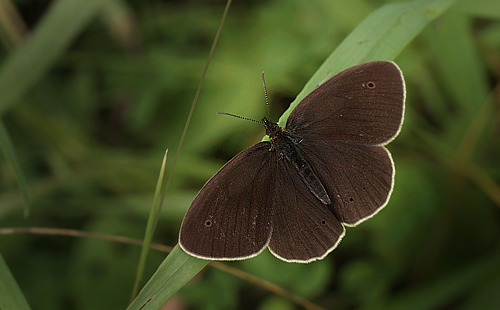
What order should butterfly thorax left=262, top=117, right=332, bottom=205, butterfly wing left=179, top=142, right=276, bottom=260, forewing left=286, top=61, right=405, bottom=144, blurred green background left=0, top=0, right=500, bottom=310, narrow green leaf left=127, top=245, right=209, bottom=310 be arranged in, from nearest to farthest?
narrow green leaf left=127, top=245, right=209, bottom=310 < butterfly wing left=179, top=142, right=276, bottom=260 < forewing left=286, top=61, right=405, bottom=144 < butterfly thorax left=262, top=117, right=332, bottom=205 < blurred green background left=0, top=0, right=500, bottom=310

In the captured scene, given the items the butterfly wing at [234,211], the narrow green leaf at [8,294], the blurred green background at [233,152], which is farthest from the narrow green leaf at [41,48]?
the butterfly wing at [234,211]

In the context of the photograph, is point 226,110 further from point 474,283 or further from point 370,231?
point 474,283

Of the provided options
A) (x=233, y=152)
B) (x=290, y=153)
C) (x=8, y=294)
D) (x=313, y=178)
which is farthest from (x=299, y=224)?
(x=8, y=294)

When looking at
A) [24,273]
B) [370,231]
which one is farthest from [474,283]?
[24,273]

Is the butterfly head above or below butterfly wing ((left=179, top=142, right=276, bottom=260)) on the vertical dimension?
above

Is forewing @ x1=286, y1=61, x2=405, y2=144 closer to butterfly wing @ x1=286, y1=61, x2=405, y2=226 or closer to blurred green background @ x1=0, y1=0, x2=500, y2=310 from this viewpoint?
butterfly wing @ x1=286, y1=61, x2=405, y2=226

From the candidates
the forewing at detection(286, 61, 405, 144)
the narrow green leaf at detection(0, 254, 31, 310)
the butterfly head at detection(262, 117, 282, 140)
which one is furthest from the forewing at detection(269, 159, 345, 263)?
the narrow green leaf at detection(0, 254, 31, 310)

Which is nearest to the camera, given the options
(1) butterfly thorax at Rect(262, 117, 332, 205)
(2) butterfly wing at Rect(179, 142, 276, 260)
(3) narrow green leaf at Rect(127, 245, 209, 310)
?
(3) narrow green leaf at Rect(127, 245, 209, 310)
